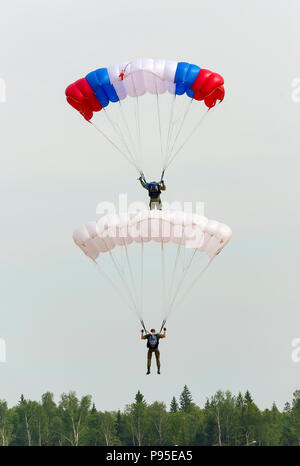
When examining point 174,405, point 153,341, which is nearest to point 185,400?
point 174,405

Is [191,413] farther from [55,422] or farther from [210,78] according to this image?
[210,78]

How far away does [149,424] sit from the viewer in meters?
66.3

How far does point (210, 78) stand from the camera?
109 feet

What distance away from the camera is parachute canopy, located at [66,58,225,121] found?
1300 inches

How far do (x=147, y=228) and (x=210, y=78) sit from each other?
5145 mm

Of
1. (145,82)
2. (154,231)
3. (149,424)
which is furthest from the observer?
(149,424)

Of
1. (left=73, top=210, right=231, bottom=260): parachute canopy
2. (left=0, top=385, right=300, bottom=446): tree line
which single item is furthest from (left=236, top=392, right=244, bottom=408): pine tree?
(left=73, top=210, right=231, bottom=260): parachute canopy

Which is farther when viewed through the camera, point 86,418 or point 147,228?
point 86,418

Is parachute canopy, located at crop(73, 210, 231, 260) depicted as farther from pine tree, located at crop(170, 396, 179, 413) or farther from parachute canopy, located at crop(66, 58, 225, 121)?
pine tree, located at crop(170, 396, 179, 413)

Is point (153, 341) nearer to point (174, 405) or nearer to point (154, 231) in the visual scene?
point (154, 231)

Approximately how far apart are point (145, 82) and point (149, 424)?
1444 inches
